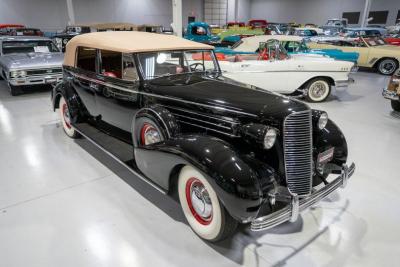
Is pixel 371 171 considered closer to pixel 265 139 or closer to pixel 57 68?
pixel 265 139

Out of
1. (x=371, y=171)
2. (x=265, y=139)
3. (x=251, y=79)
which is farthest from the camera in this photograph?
(x=251, y=79)

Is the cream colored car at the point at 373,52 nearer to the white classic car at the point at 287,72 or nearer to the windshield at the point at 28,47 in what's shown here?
the white classic car at the point at 287,72

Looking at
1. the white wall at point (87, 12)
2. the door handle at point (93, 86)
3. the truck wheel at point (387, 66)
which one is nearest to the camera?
the door handle at point (93, 86)

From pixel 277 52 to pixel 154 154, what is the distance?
5561 mm

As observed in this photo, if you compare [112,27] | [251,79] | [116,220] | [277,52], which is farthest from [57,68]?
[112,27]

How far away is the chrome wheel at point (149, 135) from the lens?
3146 mm

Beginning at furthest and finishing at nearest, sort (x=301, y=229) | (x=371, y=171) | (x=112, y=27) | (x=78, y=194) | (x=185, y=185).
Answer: (x=112, y=27)
(x=371, y=171)
(x=78, y=194)
(x=301, y=229)
(x=185, y=185)

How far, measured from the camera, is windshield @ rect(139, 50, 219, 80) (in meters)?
3.48

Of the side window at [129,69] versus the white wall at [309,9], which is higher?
the white wall at [309,9]

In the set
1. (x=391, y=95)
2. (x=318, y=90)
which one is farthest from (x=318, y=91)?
(x=391, y=95)

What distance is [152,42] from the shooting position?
3.69 metres

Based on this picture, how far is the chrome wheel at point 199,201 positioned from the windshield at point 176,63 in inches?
58.6

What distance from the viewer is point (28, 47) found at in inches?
342

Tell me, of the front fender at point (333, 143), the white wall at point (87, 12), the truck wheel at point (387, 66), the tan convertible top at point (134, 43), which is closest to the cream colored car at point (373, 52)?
the truck wheel at point (387, 66)
